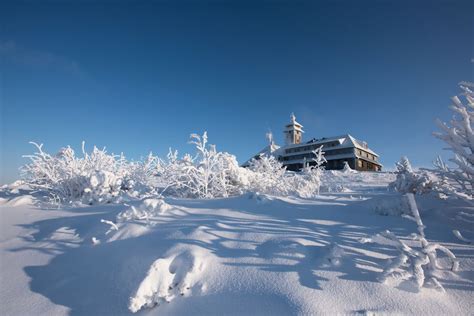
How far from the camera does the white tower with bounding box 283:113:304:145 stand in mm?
42938

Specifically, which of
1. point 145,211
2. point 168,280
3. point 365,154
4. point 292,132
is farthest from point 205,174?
point 292,132

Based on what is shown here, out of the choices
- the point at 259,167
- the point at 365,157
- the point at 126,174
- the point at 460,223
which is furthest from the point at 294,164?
the point at 460,223

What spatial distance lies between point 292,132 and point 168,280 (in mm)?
42983

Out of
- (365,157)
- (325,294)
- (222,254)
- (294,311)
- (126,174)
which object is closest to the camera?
(294,311)

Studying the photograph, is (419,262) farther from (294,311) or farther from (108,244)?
(108,244)

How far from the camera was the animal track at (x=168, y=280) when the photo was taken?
177cm

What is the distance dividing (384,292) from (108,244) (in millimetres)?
2736

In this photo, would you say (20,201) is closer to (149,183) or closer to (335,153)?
(149,183)

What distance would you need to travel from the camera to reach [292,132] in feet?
141

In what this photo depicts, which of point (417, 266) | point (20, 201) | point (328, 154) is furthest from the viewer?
point (328, 154)

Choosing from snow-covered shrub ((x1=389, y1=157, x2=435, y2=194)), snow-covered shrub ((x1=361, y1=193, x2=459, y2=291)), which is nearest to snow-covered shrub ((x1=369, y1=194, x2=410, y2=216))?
snow-covered shrub ((x1=361, y1=193, x2=459, y2=291))

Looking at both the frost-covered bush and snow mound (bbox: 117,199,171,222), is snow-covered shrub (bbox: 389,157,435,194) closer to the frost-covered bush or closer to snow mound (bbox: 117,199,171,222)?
the frost-covered bush

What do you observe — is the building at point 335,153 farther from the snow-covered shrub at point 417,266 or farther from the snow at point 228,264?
the snow-covered shrub at point 417,266

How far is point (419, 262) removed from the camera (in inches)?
70.1
